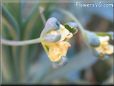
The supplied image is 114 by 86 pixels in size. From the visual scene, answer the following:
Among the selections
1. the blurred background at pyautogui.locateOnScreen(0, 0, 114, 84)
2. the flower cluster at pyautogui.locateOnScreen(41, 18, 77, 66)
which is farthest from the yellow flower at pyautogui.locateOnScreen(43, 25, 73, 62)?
the blurred background at pyautogui.locateOnScreen(0, 0, 114, 84)

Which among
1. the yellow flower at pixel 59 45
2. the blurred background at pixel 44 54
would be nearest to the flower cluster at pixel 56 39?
the yellow flower at pixel 59 45

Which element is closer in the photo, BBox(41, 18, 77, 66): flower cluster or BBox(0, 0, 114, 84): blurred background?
BBox(41, 18, 77, 66): flower cluster

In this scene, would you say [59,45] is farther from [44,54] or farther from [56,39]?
[44,54]

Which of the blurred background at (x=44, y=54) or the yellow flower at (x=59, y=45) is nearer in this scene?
the yellow flower at (x=59, y=45)

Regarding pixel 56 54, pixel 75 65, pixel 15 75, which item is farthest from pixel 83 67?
pixel 56 54

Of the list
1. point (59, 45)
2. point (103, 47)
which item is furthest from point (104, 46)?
point (59, 45)

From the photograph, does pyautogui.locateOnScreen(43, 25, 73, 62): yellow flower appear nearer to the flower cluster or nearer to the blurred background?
the flower cluster

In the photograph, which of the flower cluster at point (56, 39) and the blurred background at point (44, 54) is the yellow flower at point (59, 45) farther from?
the blurred background at point (44, 54)
